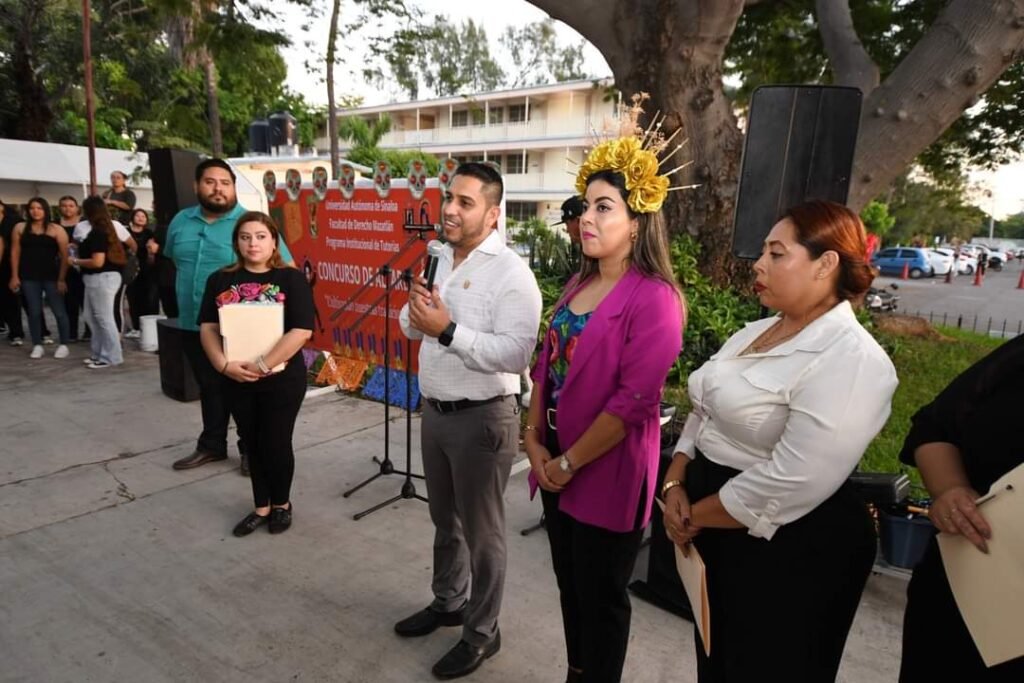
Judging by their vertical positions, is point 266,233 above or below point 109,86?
below

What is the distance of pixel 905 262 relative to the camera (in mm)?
27188

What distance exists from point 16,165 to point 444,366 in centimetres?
1801

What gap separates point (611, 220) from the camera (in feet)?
6.20

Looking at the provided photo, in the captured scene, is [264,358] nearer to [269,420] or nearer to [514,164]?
[269,420]

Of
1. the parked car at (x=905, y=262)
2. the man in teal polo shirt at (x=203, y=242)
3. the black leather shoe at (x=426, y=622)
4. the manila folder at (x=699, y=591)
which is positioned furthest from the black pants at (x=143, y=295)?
the parked car at (x=905, y=262)

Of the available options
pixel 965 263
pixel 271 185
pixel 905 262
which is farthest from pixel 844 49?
pixel 965 263

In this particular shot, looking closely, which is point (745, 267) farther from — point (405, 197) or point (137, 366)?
point (137, 366)

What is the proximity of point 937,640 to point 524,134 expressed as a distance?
101 feet

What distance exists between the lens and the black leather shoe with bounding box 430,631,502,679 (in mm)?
2342

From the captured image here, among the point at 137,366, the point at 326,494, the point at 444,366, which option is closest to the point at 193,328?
the point at 326,494

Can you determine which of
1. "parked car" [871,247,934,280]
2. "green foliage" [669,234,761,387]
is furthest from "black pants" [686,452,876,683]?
"parked car" [871,247,934,280]

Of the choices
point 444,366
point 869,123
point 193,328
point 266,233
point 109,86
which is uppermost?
point 109,86

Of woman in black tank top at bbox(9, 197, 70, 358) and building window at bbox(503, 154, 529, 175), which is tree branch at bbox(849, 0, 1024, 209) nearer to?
woman in black tank top at bbox(9, 197, 70, 358)

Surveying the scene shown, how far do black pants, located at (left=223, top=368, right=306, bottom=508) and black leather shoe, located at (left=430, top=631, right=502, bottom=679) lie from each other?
1.49 m
